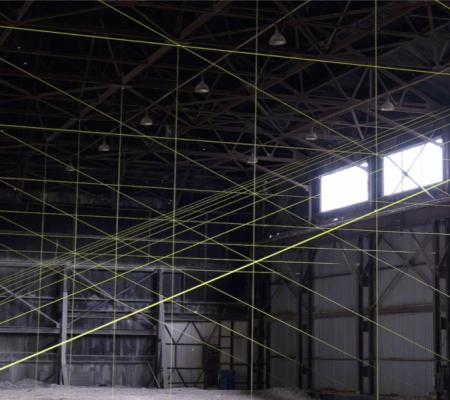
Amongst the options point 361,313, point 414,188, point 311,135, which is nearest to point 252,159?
point 311,135

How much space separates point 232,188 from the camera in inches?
1581

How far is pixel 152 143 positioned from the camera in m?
33.0

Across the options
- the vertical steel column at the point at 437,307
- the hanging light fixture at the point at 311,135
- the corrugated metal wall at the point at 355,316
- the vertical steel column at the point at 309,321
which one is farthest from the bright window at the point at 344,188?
the vertical steel column at the point at 437,307

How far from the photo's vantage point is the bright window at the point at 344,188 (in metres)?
31.3

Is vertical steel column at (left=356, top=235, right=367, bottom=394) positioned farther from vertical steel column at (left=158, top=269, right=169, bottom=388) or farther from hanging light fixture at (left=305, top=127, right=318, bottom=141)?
vertical steel column at (left=158, top=269, right=169, bottom=388)

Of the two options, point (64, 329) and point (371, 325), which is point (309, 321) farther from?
point (64, 329)

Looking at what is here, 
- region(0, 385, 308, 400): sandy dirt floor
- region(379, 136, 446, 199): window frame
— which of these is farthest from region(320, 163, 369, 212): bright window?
region(0, 385, 308, 400): sandy dirt floor

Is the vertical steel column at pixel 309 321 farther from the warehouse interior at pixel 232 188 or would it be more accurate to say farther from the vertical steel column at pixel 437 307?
the vertical steel column at pixel 437 307

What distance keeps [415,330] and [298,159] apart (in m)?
8.57

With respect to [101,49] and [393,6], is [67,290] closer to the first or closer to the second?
[101,49]

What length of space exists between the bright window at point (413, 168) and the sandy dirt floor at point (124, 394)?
880 centimetres

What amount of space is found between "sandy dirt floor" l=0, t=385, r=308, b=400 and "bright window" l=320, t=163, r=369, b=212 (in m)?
7.14

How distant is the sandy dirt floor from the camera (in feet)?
97.2

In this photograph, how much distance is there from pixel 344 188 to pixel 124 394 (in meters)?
10.7
